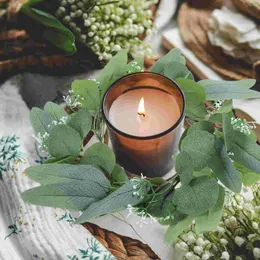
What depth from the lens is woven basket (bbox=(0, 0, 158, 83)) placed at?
93 cm

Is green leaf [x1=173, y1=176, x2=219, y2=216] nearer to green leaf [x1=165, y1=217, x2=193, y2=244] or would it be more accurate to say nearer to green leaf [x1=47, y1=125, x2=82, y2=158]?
green leaf [x1=165, y1=217, x2=193, y2=244]

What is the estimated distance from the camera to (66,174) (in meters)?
0.65

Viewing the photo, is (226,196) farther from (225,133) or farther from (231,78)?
(231,78)

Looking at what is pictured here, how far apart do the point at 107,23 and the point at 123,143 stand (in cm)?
35

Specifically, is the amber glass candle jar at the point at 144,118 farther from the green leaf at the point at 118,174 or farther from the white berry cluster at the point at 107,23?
the white berry cluster at the point at 107,23

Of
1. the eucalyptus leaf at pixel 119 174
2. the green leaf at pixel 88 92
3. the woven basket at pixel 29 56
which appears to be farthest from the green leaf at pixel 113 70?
the woven basket at pixel 29 56

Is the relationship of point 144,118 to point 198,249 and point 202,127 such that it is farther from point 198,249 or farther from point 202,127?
point 198,249

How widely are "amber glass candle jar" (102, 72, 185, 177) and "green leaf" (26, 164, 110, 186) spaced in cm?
6

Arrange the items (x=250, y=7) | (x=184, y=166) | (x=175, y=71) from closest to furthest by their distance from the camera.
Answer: (x=184, y=166), (x=175, y=71), (x=250, y=7)

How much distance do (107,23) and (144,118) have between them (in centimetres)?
31

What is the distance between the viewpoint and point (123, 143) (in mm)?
692

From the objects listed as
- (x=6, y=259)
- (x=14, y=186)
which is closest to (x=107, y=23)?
(x=14, y=186)

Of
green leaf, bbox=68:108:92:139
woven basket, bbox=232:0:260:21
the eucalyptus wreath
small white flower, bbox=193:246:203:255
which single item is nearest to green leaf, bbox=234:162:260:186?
the eucalyptus wreath

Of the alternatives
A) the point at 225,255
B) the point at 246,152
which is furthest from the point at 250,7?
the point at 225,255
